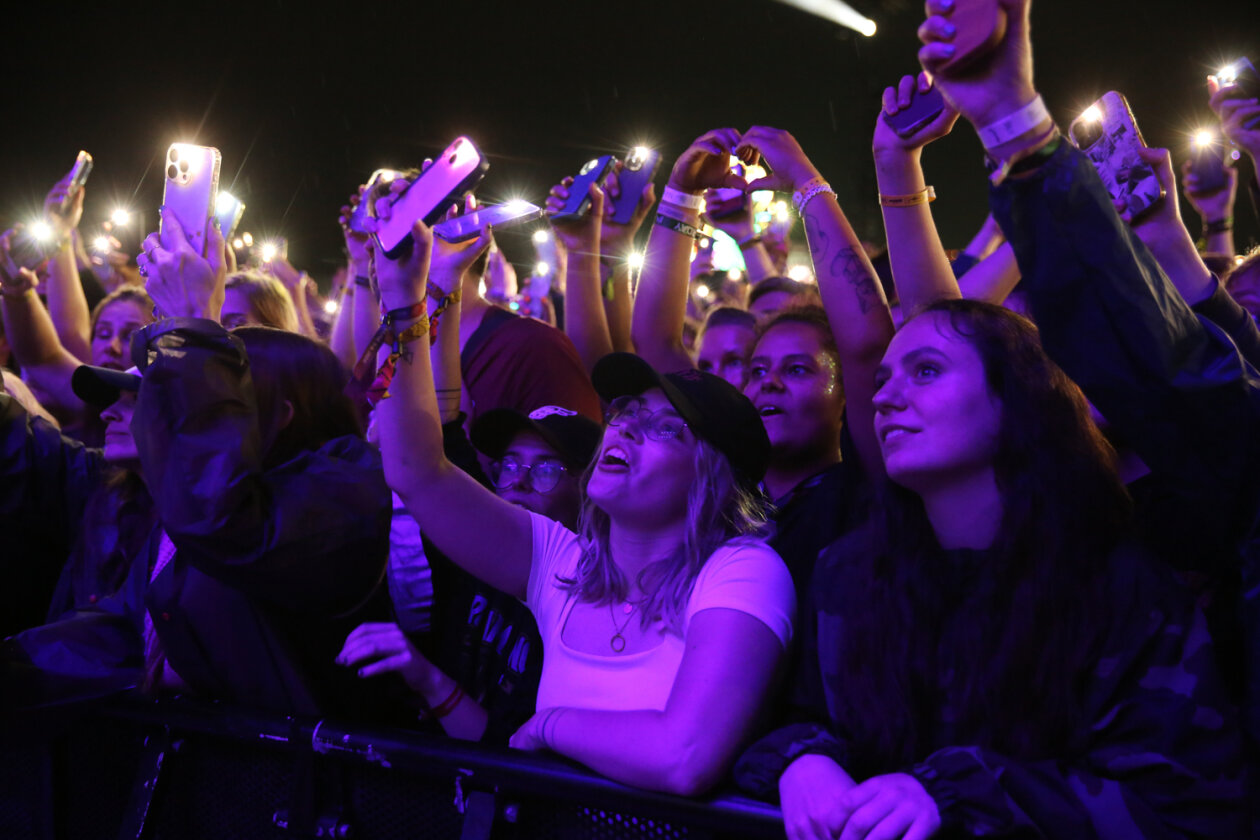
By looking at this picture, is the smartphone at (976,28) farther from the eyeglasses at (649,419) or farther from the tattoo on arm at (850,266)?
the eyeglasses at (649,419)

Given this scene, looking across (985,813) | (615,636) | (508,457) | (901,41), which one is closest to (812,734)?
(985,813)

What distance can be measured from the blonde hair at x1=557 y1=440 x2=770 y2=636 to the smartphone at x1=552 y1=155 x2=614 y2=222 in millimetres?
1255

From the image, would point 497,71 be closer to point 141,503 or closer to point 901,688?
point 141,503

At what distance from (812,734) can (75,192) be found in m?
3.58

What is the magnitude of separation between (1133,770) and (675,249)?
1.90 meters

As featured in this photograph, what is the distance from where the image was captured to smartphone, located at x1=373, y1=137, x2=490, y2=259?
5.90 ft

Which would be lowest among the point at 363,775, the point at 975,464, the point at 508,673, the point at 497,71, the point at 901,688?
the point at 363,775

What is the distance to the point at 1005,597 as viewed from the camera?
134cm

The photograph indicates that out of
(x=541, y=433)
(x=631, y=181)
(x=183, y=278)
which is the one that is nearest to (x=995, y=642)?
(x=541, y=433)

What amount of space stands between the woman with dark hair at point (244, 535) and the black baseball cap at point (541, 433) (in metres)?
0.33

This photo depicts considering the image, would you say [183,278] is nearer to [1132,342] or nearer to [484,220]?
[484,220]

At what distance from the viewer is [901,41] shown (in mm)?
8398

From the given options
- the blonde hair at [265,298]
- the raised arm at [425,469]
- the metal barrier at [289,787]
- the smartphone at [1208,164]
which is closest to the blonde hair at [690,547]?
the raised arm at [425,469]

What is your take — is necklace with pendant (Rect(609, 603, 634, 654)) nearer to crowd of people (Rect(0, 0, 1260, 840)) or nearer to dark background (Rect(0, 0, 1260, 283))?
crowd of people (Rect(0, 0, 1260, 840))
